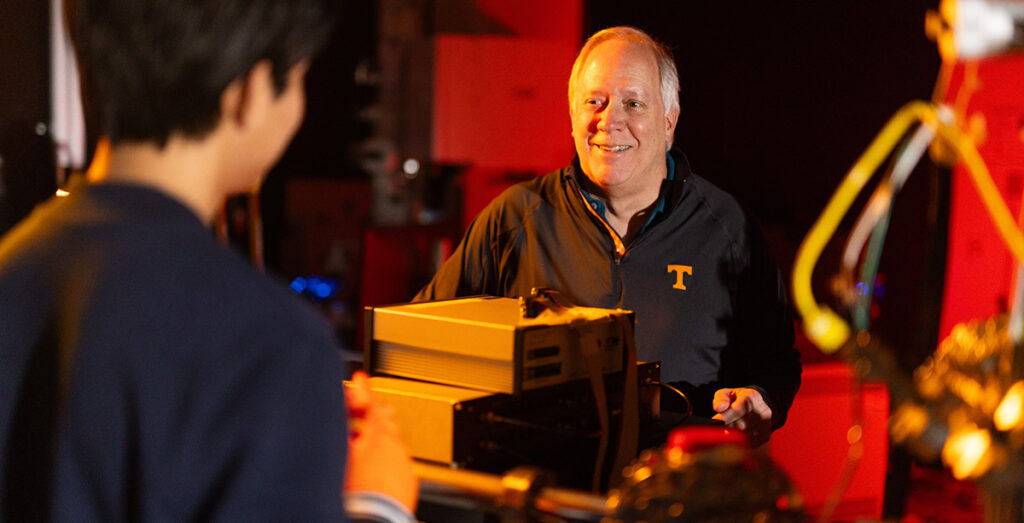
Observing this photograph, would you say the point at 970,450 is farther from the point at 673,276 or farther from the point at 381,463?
the point at 673,276

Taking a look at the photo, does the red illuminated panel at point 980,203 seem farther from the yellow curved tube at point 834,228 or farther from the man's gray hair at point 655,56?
the yellow curved tube at point 834,228

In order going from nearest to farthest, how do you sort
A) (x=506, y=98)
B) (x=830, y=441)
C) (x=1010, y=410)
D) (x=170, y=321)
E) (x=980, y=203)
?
(x=170, y=321), (x=1010, y=410), (x=830, y=441), (x=980, y=203), (x=506, y=98)

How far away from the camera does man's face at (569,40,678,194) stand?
7.27ft

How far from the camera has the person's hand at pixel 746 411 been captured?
1.85 meters

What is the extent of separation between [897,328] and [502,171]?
2.38m

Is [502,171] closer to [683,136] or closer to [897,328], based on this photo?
[683,136]

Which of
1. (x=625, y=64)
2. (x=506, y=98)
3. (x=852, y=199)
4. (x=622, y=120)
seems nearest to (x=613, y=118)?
(x=622, y=120)

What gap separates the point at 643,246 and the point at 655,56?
479mm

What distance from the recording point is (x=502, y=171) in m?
5.75

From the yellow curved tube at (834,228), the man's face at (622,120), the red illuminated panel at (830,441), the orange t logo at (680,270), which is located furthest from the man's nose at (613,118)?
the yellow curved tube at (834,228)

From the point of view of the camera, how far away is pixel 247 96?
876 mm

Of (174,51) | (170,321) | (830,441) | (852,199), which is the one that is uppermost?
(174,51)

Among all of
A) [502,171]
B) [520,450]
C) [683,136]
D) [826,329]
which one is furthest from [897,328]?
[826,329]

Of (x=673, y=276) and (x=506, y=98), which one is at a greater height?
(x=506, y=98)
